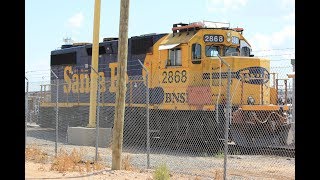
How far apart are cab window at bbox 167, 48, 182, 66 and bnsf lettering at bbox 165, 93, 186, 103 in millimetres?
1044

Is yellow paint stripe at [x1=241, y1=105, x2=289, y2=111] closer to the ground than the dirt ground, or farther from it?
farther from it

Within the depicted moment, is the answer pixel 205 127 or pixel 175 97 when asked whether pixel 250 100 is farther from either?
pixel 175 97

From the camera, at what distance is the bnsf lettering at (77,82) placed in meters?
21.0

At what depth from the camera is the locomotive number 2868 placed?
1630 centimetres

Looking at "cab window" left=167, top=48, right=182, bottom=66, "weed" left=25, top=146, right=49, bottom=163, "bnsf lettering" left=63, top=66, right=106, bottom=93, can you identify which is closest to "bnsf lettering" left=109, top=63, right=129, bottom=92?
"bnsf lettering" left=63, top=66, right=106, bottom=93

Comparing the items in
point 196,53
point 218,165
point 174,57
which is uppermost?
point 196,53

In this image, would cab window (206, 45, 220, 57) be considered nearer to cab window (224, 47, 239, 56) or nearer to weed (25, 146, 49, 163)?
cab window (224, 47, 239, 56)

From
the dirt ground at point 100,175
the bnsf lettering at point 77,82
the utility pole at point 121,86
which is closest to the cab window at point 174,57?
the bnsf lettering at point 77,82

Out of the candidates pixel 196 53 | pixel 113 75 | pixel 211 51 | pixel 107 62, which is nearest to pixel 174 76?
pixel 196 53

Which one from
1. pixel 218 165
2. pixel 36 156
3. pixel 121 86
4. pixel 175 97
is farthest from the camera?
pixel 175 97

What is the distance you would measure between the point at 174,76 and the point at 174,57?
0.67m

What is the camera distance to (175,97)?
16.5 meters
